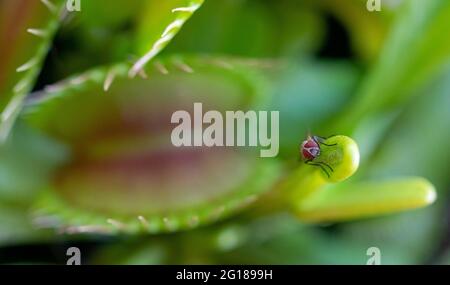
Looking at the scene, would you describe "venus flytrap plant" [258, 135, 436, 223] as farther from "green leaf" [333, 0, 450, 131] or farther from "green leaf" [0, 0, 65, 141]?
"green leaf" [0, 0, 65, 141]

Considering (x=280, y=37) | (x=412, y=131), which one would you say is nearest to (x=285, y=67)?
(x=280, y=37)

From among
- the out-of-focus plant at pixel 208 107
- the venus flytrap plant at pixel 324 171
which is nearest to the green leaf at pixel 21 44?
the out-of-focus plant at pixel 208 107

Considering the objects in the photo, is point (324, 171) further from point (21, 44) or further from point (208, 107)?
point (21, 44)

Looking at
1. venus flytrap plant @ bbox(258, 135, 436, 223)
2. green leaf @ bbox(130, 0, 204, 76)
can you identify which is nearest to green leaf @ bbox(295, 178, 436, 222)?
venus flytrap plant @ bbox(258, 135, 436, 223)

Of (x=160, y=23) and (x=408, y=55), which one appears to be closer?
(x=160, y=23)

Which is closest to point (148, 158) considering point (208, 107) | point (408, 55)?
point (208, 107)
